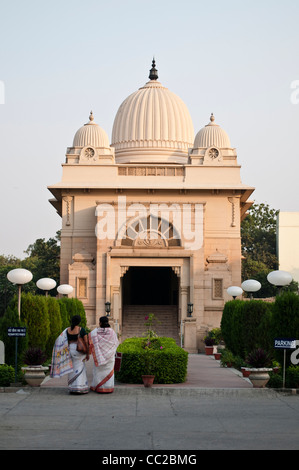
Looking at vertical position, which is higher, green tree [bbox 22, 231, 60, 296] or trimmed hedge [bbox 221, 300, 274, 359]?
green tree [bbox 22, 231, 60, 296]

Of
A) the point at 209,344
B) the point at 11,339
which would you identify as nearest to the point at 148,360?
the point at 11,339

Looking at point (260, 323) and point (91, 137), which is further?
point (91, 137)

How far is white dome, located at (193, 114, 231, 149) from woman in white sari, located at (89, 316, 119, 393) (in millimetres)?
26164

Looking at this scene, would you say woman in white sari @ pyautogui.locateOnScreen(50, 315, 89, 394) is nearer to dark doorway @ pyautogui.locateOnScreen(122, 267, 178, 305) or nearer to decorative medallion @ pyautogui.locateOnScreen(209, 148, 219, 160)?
decorative medallion @ pyautogui.locateOnScreen(209, 148, 219, 160)

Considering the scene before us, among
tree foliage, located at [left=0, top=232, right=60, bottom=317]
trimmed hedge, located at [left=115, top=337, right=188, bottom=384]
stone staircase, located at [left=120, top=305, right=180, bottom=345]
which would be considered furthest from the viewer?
tree foliage, located at [left=0, top=232, right=60, bottom=317]

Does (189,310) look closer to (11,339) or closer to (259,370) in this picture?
(11,339)

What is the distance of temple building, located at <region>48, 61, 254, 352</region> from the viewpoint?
35.3 m

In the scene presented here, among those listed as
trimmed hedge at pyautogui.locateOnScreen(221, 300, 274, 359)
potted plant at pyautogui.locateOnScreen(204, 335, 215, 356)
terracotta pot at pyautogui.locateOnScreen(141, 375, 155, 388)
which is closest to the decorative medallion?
potted plant at pyautogui.locateOnScreen(204, 335, 215, 356)

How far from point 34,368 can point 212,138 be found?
26.3 m

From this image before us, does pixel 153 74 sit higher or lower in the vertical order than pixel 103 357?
higher

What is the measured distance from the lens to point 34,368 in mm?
15328

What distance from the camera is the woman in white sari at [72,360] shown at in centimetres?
1420

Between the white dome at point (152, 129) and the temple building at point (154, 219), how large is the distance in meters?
0.07
